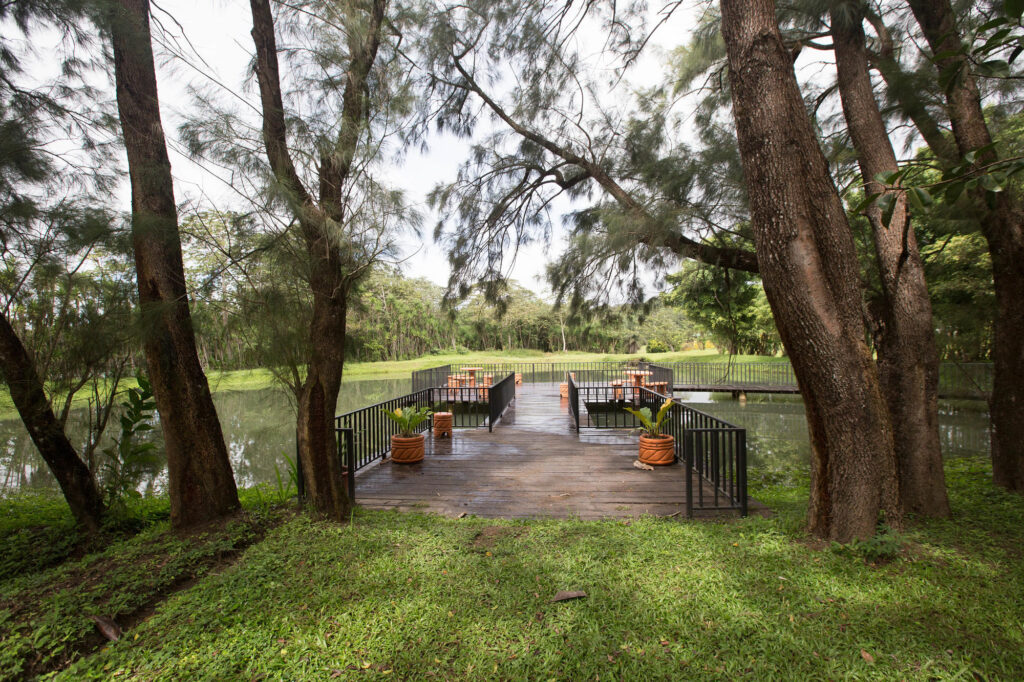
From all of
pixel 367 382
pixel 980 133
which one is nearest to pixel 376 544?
pixel 980 133

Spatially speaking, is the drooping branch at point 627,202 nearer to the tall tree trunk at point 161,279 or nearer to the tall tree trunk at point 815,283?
the tall tree trunk at point 815,283

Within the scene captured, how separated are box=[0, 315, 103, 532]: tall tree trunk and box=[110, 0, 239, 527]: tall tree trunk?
783 millimetres

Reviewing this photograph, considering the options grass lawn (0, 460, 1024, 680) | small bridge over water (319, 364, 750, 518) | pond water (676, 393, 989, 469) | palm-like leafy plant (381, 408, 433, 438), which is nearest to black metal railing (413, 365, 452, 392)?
small bridge over water (319, 364, 750, 518)

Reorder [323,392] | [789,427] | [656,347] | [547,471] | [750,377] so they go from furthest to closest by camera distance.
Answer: [656,347], [750,377], [789,427], [547,471], [323,392]

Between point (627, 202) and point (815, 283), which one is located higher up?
point (627, 202)

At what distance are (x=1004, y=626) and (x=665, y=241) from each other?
3.39 meters

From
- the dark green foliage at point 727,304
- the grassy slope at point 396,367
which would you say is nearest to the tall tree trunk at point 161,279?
the grassy slope at point 396,367

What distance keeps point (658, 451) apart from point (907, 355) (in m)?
2.68

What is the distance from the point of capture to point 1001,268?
3924 mm

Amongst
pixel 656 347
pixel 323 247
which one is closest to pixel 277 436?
pixel 323 247

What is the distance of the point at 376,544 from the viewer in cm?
325

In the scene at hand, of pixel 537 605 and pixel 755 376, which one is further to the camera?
pixel 755 376

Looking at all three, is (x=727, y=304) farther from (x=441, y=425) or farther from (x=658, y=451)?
(x=441, y=425)

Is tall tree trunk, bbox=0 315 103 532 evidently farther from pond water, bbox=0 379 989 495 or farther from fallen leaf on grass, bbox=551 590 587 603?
fallen leaf on grass, bbox=551 590 587 603
